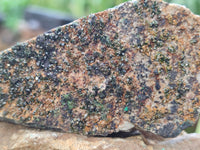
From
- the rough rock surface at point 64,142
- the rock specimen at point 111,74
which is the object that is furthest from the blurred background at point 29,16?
the rough rock surface at point 64,142

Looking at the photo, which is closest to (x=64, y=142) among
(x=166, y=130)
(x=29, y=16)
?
(x=166, y=130)

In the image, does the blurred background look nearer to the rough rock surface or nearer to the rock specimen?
the rock specimen

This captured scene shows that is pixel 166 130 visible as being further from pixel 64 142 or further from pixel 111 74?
pixel 64 142

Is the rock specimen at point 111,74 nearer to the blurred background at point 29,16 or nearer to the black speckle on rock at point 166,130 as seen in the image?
the black speckle on rock at point 166,130

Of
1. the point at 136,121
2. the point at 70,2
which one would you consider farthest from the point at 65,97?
the point at 70,2

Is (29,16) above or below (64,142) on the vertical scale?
above

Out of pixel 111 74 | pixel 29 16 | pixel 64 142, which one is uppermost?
pixel 29 16

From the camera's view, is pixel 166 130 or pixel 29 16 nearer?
pixel 166 130
